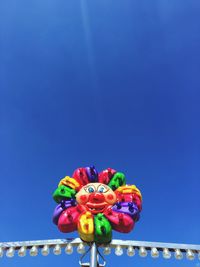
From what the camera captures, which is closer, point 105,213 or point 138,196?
point 105,213

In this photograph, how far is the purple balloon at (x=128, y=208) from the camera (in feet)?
23.3

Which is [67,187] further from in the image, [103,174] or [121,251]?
Answer: [121,251]

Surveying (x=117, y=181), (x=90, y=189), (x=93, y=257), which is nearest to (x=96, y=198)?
(x=90, y=189)

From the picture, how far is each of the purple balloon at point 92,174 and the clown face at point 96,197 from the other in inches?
11.2

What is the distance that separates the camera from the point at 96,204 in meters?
7.36

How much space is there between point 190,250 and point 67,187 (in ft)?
10.6

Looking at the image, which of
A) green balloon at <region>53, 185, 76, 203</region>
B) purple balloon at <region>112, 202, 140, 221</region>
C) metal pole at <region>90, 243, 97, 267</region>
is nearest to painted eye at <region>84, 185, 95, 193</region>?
green balloon at <region>53, 185, 76, 203</region>

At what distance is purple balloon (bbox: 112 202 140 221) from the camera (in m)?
7.10

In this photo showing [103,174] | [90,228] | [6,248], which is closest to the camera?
[90,228]

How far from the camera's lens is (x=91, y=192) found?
301 inches

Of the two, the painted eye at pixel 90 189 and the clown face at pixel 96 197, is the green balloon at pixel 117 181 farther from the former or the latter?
the painted eye at pixel 90 189

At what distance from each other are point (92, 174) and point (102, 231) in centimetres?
195

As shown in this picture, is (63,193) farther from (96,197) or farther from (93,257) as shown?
(93,257)

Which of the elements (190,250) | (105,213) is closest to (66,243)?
(105,213)
